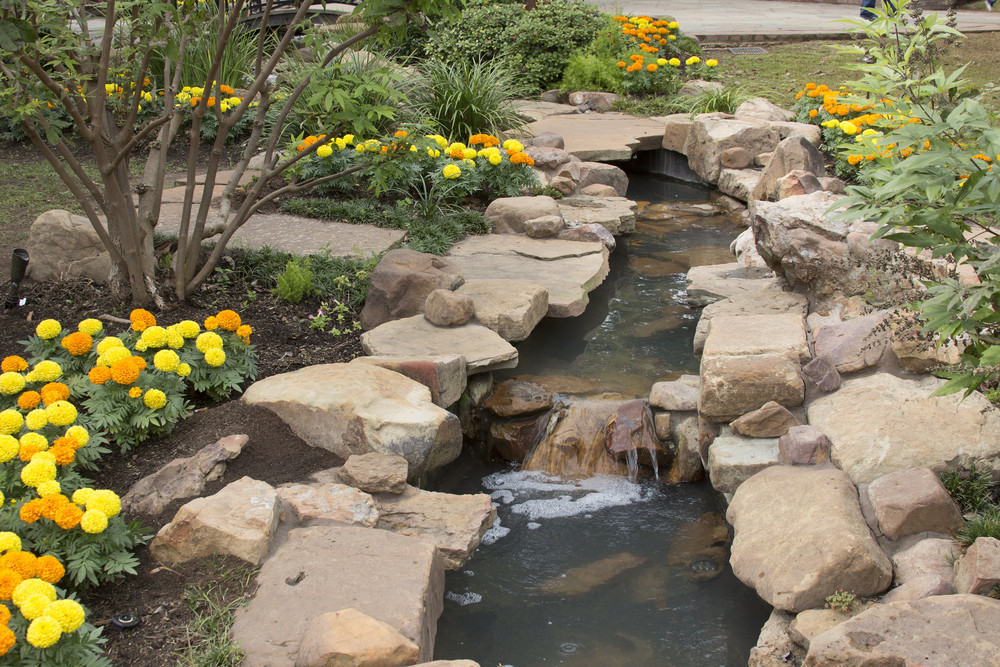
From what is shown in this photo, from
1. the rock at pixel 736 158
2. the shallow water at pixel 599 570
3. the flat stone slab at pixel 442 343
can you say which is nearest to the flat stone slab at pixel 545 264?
the shallow water at pixel 599 570

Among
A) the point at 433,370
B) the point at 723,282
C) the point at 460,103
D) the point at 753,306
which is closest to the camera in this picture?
the point at 433,370

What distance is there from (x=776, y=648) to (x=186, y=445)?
2711 millimetres

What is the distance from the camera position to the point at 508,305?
513 centimetres

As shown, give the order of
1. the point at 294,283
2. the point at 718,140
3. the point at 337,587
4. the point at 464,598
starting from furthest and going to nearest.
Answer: the point at 718,140, the point at 294,283, the point at 464,598, the point at 337,587

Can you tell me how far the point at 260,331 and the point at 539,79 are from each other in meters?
8.17

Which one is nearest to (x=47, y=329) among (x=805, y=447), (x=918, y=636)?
(x=805, y=447)

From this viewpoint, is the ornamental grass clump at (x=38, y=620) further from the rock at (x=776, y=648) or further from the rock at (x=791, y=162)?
the rock at (x=791, y=162)

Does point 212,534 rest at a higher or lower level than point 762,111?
lower

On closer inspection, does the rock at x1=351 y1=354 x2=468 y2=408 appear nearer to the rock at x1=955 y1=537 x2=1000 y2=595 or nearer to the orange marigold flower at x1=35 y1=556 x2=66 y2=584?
the orange marigold flower at x1=35 y1=556 x2=66 y2=584

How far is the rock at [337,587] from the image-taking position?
9.34ft

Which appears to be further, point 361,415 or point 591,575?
point 361,415

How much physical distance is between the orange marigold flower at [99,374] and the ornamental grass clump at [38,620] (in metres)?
1.07

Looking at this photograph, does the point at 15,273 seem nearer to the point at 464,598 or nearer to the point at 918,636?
the point at 464,598

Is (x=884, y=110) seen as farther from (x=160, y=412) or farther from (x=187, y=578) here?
(x=160, y=412)
